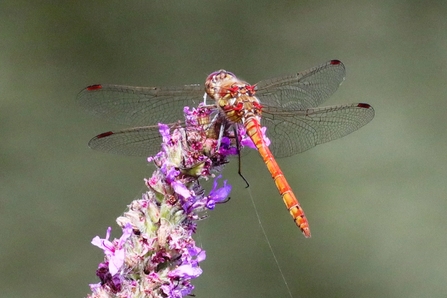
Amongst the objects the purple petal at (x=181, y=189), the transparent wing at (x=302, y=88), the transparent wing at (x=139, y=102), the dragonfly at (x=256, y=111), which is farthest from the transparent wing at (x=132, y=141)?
the transparent wing at (x=302, y=88)

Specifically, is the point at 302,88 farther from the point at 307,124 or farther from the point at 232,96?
the point at 232,96

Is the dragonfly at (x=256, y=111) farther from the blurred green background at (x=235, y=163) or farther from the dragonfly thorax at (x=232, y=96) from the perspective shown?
the blurred green background at (x=235, y=163)

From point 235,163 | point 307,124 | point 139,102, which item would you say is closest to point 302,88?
point 307,124

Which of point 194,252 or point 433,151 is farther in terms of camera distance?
point 433,151

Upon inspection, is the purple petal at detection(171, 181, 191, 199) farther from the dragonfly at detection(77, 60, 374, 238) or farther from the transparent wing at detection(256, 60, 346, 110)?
the transparent wing at detection(256, 60, 346, 110)

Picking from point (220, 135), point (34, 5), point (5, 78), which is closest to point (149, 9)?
point (34, 5)

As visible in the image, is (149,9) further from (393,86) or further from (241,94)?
(241,94)
